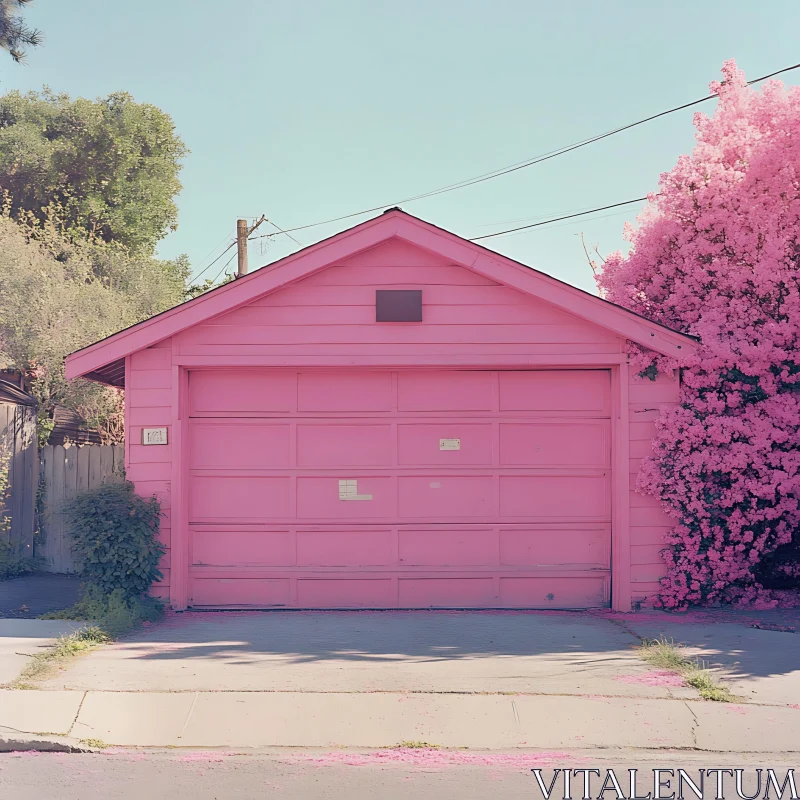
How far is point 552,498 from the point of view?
400 inches

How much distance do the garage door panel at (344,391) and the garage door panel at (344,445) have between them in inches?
7.9

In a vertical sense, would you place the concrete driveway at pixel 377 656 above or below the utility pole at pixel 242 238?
below

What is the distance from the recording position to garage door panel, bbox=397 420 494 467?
1016 cm

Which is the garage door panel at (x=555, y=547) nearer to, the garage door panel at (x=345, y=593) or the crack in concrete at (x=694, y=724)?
the garage door panel at (x=345, y=593)

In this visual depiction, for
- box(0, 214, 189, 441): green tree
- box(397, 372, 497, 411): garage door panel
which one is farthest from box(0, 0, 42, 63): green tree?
box(397, 372, 497, 411): garage door panel

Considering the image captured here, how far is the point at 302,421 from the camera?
10148 mm

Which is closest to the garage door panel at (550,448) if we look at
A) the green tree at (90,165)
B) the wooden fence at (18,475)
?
the wooden fence at (18,475)

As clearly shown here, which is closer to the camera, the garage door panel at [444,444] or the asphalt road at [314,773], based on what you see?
the asphalt road at [314,773]

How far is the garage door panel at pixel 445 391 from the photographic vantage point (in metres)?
10.2

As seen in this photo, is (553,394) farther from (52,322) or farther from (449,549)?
(52,322)

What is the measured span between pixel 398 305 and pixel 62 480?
6.16 m

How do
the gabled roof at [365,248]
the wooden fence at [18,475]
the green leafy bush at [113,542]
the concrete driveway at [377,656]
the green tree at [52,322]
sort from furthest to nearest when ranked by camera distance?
the green tree at [52,322]
the wooden fence at [18,475]
the gabled roof at [365,248]
the green leafy bush at [113,542]
the concrete driveway at [377,656]

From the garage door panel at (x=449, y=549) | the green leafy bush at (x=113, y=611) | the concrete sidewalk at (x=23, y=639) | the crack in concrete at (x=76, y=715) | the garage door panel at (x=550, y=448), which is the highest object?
the garage door panel at (x=550, y=448)

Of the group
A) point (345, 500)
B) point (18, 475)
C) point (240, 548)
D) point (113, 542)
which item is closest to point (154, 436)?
point (113, 542)
